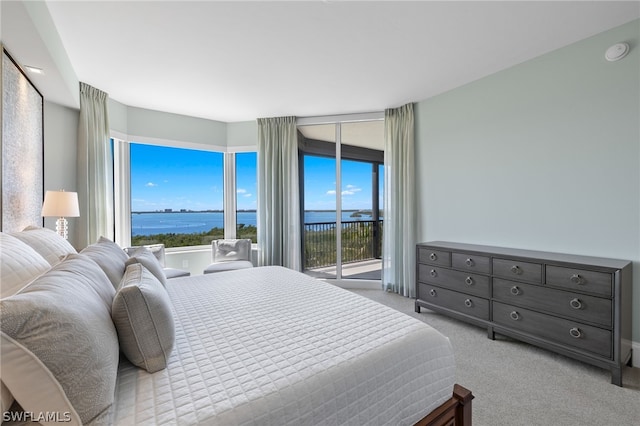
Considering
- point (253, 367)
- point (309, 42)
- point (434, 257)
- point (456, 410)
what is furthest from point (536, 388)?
point (309, 42)

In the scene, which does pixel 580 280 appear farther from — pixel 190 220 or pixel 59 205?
pixel 190 220

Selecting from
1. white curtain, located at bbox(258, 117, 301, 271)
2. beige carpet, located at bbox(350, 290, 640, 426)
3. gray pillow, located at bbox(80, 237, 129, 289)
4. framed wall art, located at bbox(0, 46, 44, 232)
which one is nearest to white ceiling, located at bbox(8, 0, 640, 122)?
framed wall art, located at bbox(0, 46, 44, 232)

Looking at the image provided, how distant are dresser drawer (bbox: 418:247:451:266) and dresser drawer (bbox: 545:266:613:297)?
2.96 feet

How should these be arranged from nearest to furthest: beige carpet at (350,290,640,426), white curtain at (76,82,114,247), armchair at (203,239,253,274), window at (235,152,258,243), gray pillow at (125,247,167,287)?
beige carpet at (350,290,640,426) < gray pillow at (125,247,167,287) < white curtain at (76,82,114,247) < armchair at (203,239,253,274) < window at (235,152,258,243)

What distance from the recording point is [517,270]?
2508 millimetres

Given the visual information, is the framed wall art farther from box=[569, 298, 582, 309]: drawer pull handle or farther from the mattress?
box=[569, 298, 582, 309]: drawer pull handle

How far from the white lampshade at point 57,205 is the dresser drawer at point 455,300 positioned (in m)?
3.58

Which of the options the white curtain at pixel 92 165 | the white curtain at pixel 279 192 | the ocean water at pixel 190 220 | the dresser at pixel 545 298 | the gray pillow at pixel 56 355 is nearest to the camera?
the gray pillow at pixel 56 355

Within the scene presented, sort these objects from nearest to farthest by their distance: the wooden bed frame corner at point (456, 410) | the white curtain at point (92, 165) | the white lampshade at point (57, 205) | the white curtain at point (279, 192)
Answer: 1. the wooden bed frame corner at point (456, 410)
2. the white lampshade at point (57, 205)
3. the white curtain at point (92, 165)
4. the white curtain at point (279, 192)

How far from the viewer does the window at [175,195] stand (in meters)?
4.37

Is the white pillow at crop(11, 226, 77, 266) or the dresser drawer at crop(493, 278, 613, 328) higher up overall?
the white pillow at crop(11, 226, 77, 266)

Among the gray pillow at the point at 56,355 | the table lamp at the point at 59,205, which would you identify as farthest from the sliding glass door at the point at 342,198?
the gray pillow at the point at 56,355

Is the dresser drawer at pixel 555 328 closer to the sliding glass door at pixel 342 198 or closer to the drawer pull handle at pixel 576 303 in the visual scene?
the drawer pull handle at pixel 576 303

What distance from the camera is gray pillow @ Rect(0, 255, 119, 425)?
0.70 m
